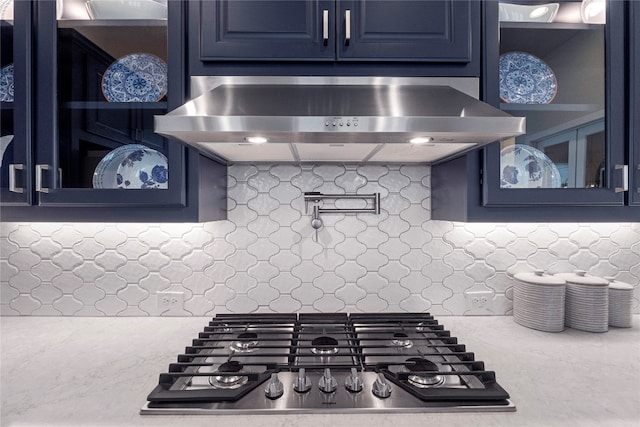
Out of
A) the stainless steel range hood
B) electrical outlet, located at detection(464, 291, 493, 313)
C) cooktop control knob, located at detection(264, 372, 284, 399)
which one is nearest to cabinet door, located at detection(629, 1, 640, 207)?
the stainless steel range hood

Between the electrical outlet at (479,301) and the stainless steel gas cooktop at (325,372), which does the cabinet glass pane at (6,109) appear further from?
the electrical outlet at (479,301)

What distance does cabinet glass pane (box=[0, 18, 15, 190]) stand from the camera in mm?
1151

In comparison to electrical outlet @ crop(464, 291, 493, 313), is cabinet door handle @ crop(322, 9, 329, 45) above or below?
above

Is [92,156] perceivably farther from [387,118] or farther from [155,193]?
[387,118]

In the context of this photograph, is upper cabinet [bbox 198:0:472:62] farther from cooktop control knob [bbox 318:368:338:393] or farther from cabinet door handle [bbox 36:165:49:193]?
cooktop control knob [bbox 318:368:338:393]

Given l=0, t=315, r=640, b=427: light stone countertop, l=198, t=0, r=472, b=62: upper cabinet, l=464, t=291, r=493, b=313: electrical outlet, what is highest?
l=198, t=0, r=472, b=62: upper cabinet

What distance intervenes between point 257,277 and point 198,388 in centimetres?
61

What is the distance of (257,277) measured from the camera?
5.05 feet

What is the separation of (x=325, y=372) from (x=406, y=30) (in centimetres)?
103

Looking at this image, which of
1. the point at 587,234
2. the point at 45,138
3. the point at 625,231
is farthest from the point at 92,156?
the point at 625,231

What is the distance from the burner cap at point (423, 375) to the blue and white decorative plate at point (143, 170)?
932mm

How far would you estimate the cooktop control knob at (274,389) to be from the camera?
897mm

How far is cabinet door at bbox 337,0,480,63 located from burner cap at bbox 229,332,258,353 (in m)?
0.94

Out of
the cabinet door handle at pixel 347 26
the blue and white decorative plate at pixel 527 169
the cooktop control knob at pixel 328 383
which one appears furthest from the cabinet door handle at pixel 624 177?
the cooktop control knob at pixel 328 383
